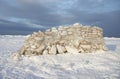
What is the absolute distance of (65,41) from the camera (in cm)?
1855

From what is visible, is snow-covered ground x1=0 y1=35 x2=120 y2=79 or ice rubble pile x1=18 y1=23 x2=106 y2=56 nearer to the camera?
snow-covered ground x1=0 y1=35 x2=120 y2=79

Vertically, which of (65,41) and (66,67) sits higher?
(65,41)

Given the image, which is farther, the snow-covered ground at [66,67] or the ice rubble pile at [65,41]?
the ice rubble pile at [65,41]

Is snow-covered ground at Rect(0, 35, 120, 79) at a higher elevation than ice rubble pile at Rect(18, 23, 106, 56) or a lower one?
lower

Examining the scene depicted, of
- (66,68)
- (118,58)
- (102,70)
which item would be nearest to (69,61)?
(66,68)

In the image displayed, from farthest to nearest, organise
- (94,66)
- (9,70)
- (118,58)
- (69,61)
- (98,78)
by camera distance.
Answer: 1. (118,58)
2. (69,61)
3. (94,66)
4. (9,70)
5. (98,78)

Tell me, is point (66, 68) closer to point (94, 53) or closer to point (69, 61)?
point (69, 61)

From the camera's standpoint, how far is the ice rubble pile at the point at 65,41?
1781 centimetres

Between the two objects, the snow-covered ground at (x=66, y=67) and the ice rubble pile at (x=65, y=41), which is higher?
the ice rubble pile at (x=65, y=41)

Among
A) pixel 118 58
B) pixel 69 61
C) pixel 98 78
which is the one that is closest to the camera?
pixel 98 78

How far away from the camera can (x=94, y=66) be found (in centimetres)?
1319

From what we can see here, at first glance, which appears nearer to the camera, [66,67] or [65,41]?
[66,67]

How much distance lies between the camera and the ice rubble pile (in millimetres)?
17812

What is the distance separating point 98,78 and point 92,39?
8.46m
